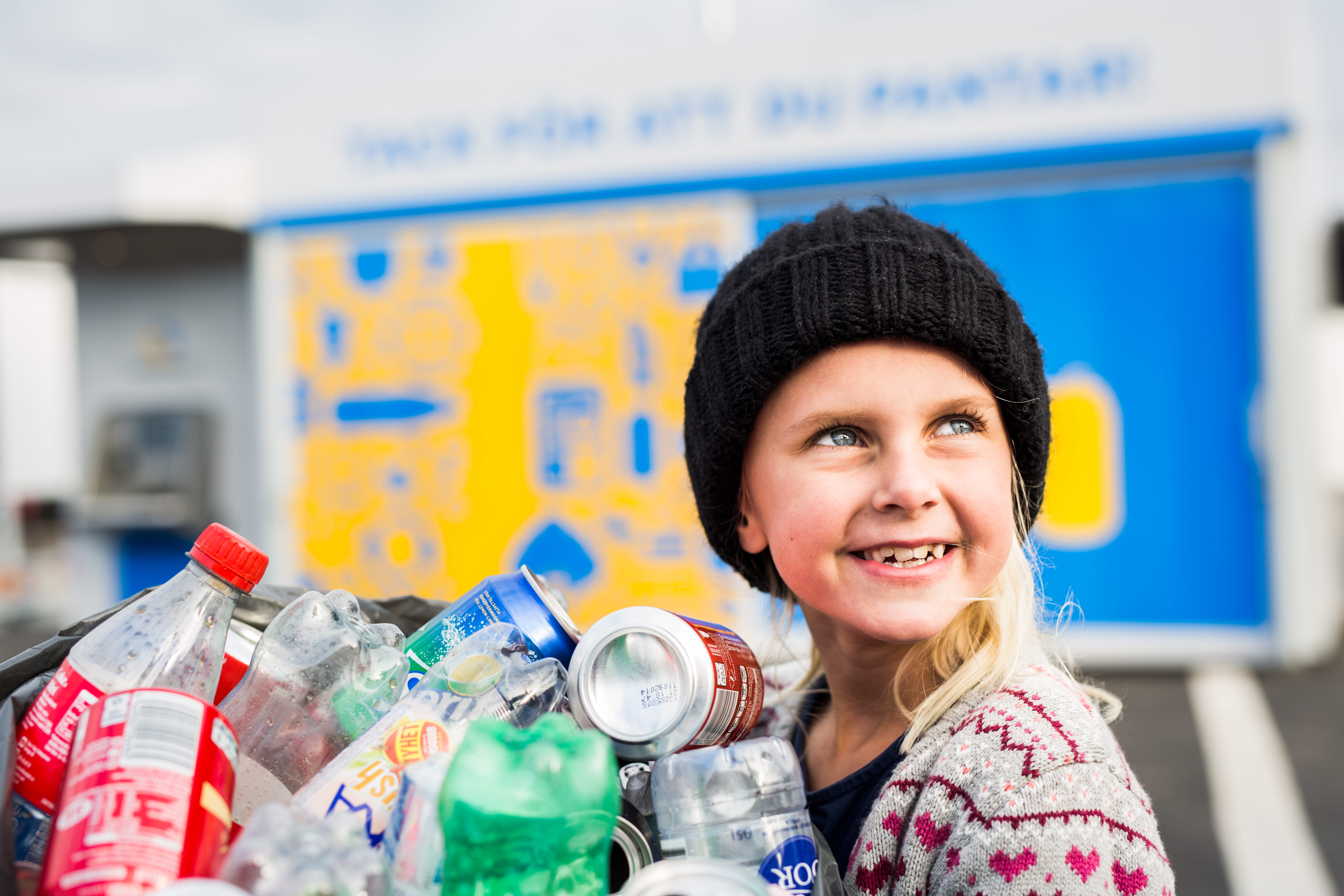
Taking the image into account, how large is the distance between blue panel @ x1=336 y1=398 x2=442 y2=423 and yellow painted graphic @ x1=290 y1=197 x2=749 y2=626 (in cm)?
1

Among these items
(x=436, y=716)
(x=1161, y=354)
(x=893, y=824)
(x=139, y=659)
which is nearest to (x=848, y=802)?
(x=893, y=824)

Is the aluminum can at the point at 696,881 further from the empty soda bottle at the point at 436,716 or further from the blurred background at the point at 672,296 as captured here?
the blurred background at the point at 672,296

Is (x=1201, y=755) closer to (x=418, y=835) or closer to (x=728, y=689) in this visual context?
(x=728, y=689)

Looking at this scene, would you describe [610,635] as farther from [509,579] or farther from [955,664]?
[955,664]

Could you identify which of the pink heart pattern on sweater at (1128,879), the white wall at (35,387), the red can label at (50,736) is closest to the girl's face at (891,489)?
the pink heart pattern on sweater at (1128,879)

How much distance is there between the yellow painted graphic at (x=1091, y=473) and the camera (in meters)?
6.07

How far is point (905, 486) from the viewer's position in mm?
1200

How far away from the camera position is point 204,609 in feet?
3.87

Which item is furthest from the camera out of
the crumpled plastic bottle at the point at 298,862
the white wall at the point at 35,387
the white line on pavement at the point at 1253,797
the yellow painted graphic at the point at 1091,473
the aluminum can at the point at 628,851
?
the white wall at the point at 35,387

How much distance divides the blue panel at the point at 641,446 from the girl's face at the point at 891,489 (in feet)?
16.9

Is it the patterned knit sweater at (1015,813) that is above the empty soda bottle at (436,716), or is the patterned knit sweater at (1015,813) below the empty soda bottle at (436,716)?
below

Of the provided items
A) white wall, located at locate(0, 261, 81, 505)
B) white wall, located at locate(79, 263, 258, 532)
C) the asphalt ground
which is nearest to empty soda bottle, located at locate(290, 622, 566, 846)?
the asphalt ground

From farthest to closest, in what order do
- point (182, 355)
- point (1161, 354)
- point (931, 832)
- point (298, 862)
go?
point (182, 355) < point (1161, 354) < point (931, 832) < point (298, 862)

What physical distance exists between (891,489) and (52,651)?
3.32 ft
